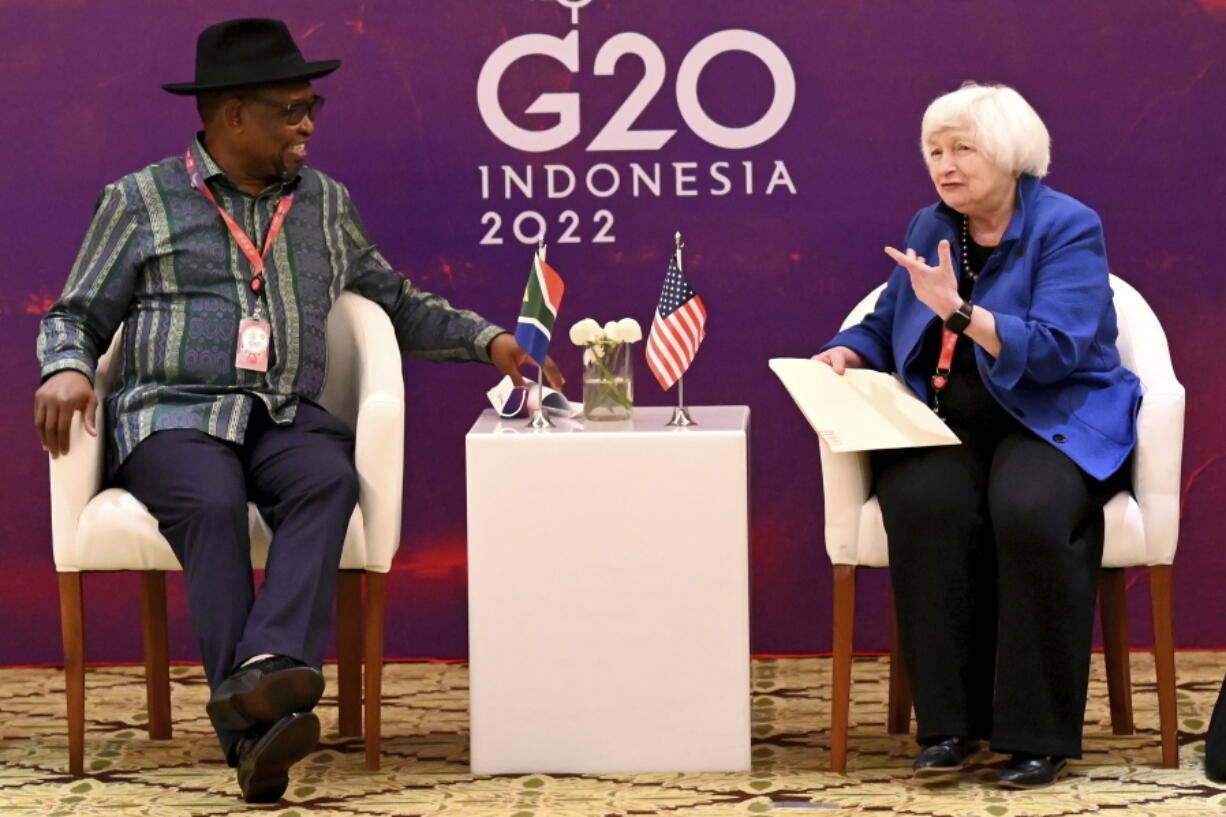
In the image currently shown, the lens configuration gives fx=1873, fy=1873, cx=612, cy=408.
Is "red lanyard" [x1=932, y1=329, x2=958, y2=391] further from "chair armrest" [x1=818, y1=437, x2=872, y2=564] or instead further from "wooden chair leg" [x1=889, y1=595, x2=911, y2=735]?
"wooden chair leg" [x1=889, y1=595, x2=911, y2=735]

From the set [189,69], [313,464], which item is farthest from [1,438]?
[313,464]

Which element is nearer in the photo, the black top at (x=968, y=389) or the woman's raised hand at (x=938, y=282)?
the woman's raised hand at (x=938, y=282)

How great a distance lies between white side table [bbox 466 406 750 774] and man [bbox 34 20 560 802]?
0.35 meters

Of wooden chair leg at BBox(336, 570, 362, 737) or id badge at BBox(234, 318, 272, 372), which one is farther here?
wooden chair leg at BBox(336, 570, 362, 737)

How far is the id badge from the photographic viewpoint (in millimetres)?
4113

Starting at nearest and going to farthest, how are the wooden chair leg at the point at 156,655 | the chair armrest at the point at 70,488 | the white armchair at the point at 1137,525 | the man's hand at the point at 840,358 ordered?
the white armchair at the point at 1137,525 → the chair armrest at the point at 70,488 → the man's hand at the point at 840,358 → the wooden chair leg at the point at 156,655

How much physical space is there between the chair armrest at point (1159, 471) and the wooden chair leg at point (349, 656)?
1759mm

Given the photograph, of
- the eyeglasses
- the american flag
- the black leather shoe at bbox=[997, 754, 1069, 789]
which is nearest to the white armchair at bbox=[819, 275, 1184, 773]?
the black leather shoe at bbox=[997, 754, 1069, 789]

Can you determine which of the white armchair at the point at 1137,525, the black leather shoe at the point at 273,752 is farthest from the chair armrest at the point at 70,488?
the white armchair at the point at 1137,525

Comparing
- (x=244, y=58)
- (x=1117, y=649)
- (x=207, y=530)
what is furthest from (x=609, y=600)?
(x=244, y=58)

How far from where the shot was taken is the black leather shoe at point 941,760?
374 centimetres

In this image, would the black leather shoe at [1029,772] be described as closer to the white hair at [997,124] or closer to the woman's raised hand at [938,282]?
the woman's raised hand at [938,282]

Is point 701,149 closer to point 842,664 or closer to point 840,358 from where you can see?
point 840,358

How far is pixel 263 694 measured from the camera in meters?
3.58
